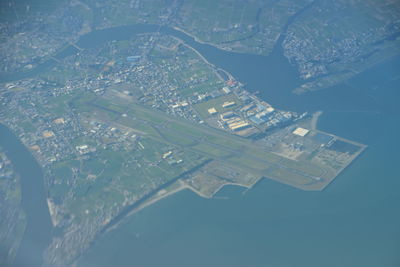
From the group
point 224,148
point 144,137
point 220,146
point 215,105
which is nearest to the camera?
point 224,148

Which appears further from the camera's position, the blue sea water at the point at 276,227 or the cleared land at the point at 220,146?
Result: the cleared land at the point at 220,146

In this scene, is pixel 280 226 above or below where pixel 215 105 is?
below

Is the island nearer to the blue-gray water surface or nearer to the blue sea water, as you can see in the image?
the blue-gray water surface

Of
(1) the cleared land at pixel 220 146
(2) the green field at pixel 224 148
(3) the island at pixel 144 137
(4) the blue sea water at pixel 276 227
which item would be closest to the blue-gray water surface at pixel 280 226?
(4) the blue sea water at pixel 276 227

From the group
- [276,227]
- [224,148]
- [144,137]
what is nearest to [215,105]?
[224,148]

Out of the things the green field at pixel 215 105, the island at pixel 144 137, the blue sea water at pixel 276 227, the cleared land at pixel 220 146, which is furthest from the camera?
the green field at pixel 215 105

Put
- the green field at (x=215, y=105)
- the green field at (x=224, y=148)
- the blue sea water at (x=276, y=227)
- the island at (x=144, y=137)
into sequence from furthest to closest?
the green field at (x=215, y=105) → the green field at (x=224, y=148) → the island at (x=144, y=137) → the blue sea water at (x=276, y=227)

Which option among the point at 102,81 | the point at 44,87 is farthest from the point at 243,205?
the point at 44,87

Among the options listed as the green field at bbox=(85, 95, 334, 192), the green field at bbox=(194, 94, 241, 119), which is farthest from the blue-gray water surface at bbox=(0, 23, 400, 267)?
the green field at bbox=(194, 94, 241, 119)

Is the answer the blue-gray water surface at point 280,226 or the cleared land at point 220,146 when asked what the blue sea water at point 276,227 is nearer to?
the blue-gray water surface at point 280,226

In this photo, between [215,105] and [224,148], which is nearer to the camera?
[224,148]

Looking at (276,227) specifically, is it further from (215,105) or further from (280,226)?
(215,105)

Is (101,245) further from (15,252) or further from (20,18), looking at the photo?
(20,18)
